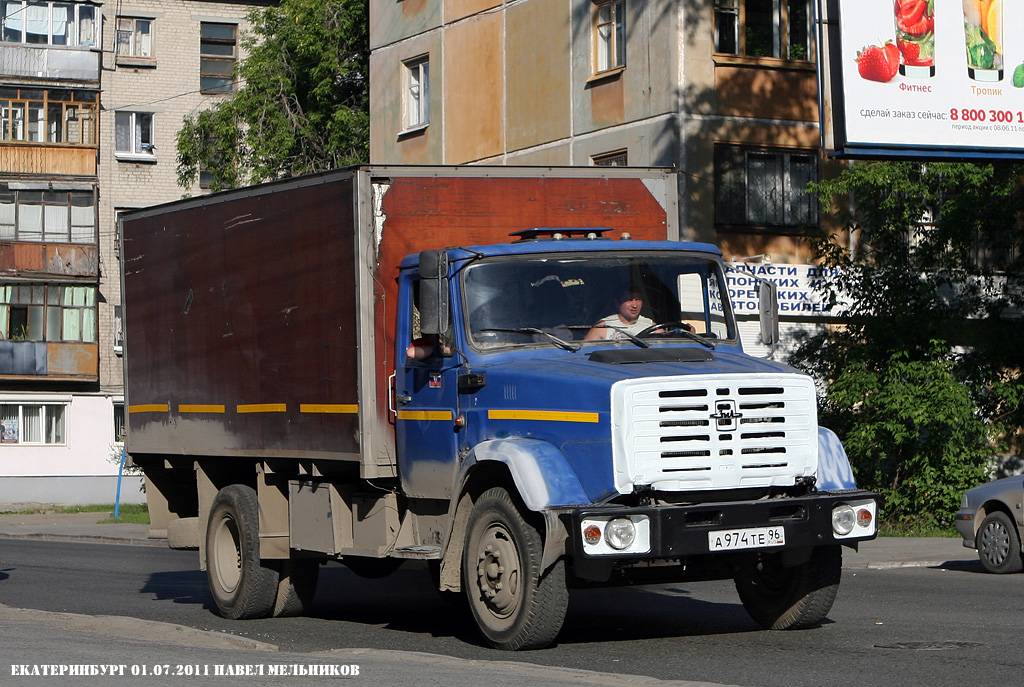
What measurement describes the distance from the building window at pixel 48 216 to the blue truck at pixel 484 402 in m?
37.7

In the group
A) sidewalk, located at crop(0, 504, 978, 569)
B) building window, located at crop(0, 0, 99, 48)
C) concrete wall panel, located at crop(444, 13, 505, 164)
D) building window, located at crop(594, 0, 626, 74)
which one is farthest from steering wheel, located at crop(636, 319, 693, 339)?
building window, located at crop(0, 0, 99, 48)

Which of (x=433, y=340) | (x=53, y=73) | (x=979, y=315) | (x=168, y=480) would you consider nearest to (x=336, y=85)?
(x=53, y=73)

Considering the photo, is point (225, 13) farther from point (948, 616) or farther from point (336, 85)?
point (948, 616)

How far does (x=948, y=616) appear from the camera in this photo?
38.7 feet

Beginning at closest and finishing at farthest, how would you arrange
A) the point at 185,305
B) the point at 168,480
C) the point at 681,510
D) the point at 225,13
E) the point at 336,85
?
the point at 681,510
the point at 185,305
the point at 168,480
the point at 336,85
the point at 225,13

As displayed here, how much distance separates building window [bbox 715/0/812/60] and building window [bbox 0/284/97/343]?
29.2 metres

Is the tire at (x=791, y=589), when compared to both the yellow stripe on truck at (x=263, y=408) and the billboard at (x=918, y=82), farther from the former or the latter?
the billboard at (x=918, y=82)

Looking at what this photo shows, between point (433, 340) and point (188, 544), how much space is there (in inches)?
165

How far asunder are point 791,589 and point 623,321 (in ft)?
7.09

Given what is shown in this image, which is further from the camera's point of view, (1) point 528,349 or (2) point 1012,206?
(2) point 1012,206

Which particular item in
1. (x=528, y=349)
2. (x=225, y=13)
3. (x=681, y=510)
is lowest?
(x=681, y=510)

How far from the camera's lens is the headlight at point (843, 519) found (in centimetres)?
973

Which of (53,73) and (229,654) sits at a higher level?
(53,73)

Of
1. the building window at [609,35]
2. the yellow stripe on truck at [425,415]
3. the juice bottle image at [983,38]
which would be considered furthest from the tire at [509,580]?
the building window at [609,35]
